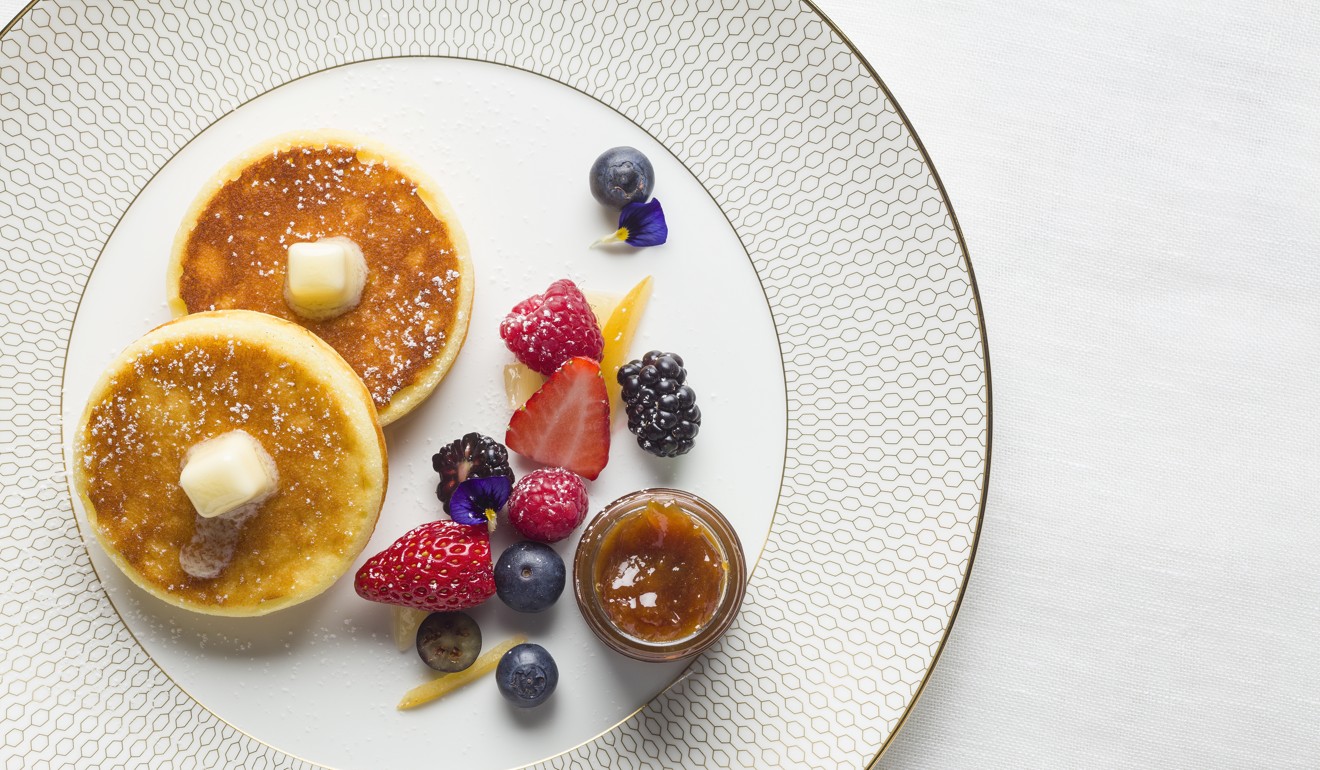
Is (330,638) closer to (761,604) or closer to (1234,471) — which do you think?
(761,604)

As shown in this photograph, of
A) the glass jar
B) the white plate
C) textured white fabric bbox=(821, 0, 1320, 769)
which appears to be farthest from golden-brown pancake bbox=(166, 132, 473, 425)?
textured white fabric bbox=(821, 0, 1320, 769)

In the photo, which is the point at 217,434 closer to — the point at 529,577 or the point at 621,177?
the point at 529,577

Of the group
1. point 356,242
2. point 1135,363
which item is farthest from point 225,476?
point 1135,363

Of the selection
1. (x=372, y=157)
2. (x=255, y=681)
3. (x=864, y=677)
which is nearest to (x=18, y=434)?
(x=255, y=681)

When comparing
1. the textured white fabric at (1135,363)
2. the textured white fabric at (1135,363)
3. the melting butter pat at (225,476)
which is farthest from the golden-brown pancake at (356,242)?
the textured white fabric at (1135,363)

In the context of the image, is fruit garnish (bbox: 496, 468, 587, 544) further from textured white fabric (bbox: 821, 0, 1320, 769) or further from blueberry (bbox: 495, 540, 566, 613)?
textured white fabric (bbox: 821, 0, 1320, 769)

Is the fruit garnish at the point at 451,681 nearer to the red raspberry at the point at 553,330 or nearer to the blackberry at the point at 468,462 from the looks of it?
the blackberry at the point at 468,462
